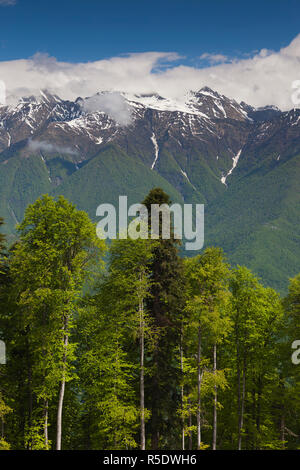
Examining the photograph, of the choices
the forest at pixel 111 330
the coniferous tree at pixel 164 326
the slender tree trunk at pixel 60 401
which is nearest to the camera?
the slender tree trunk at pixel 60 401

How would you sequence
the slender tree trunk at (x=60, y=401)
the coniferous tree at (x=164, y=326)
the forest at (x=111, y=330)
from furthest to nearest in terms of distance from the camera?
the coniferous tree at (x=164, y=326) < the forest at (x=111, y=330) < the slender tree trunk at (x=60, y=401)

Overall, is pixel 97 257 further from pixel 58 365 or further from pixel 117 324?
pixel 58 365

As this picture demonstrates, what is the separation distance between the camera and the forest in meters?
32.4

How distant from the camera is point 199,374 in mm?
36312

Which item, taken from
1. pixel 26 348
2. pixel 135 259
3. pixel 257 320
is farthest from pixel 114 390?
pixel 257 320

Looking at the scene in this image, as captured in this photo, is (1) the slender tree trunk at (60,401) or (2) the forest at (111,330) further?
(2) the forest at (111,330)

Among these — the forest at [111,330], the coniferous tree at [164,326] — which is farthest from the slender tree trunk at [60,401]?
the coniferous tree at [164,326]

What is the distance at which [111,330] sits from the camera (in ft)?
118

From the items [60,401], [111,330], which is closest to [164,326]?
[111,330]

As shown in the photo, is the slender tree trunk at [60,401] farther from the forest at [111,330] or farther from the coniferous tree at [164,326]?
the coniferous tree at [164,326]

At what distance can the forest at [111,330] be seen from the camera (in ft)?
106

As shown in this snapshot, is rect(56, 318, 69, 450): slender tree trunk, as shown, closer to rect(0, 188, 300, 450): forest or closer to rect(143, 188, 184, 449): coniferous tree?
rect(0, 188, 300, 450): forest

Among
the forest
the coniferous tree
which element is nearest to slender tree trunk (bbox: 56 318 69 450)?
the forest

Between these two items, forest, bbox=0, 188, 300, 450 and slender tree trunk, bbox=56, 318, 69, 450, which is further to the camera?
forest, bbox=0, 188, 300, 450
